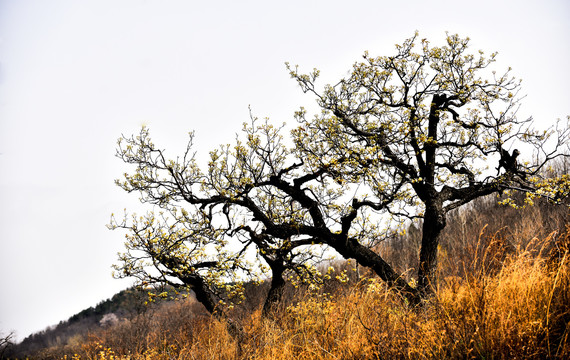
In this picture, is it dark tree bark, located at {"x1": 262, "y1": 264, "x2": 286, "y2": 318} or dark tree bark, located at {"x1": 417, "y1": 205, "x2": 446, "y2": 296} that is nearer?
dark tree bark, located at {"x1": 417, "y1": 205, "x2": 446, "y2": 296}

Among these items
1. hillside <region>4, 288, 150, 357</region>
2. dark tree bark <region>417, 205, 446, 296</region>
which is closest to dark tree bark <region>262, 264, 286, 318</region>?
dark tree bark <region>417, 205, 446, 296</region>

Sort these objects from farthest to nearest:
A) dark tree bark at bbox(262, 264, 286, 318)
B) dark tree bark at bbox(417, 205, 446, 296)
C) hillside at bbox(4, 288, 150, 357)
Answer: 1. hillside at bbox(4, 288, 150, 357)
2. dark tree bark at bbox(262, 264, 286, 318)
3. dark tree bark at bbox(417, 205, 446, 296)

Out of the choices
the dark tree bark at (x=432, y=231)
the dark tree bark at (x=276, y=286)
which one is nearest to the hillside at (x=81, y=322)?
the dark tree bark at (x=276, y=286)

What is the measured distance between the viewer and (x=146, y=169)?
862cm

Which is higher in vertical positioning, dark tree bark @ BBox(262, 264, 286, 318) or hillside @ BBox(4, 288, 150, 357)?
dark tree bark @ BBox(262, 264, 286, 318)

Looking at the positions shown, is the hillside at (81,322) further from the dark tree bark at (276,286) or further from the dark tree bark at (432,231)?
the dark tree bark at (432,231)

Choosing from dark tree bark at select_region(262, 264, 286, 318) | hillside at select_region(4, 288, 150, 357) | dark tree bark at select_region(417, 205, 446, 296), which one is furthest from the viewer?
hillside at select_region(4, 288, 150, 357)

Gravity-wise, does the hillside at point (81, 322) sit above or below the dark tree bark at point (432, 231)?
below

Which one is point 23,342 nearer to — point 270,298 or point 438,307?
point 270,298

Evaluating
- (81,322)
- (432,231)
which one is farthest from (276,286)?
(81,322)

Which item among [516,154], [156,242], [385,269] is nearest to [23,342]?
[156,242]

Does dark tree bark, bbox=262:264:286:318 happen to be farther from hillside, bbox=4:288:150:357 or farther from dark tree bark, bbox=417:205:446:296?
hillside, bbox=4:288:150:357

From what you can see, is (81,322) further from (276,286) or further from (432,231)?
(432,231)

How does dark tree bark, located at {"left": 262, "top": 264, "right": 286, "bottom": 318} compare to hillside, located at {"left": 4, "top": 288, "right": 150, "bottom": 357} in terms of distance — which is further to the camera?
hillside, located at {"left": 4, "top": 288, "right": 150, "bottom": 357}
